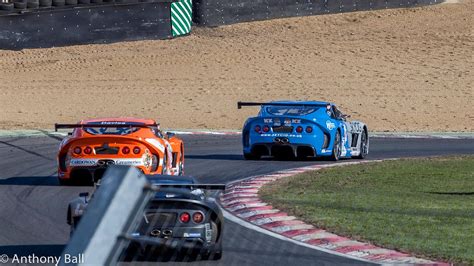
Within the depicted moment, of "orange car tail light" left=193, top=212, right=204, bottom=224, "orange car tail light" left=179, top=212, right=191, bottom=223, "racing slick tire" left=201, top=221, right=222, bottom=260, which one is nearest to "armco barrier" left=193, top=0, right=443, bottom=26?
"racing slick tire" left=201, top=221, right=222, bottom=260

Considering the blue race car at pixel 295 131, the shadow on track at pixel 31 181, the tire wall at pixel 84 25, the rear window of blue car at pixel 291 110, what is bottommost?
the shadow on track at pixel 31 181

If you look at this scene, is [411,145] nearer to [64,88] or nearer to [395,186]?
[395,186]

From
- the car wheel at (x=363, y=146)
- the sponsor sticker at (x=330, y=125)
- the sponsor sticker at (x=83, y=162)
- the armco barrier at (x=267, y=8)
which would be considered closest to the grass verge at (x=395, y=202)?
the sponsor sticker at (x=330, y=125)

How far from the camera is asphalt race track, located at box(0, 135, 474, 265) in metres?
10.3

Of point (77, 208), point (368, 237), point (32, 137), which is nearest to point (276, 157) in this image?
point (32, 137)

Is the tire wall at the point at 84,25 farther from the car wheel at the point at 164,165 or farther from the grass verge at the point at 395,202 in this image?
the car wheel at the point at 164,165

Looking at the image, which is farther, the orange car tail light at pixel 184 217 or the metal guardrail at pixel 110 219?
the orange car tail light at pixel 184 217

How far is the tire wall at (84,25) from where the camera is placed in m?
34.4

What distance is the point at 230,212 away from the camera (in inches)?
536

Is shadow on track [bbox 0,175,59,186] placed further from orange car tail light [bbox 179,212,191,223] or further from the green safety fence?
the green safety fence

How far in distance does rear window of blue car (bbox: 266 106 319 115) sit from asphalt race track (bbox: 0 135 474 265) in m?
0.92

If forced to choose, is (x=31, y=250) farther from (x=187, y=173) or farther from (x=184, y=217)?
(x=187, y=173)

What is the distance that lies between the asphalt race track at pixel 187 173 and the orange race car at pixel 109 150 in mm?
336

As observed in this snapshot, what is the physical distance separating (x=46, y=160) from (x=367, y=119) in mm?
13568
